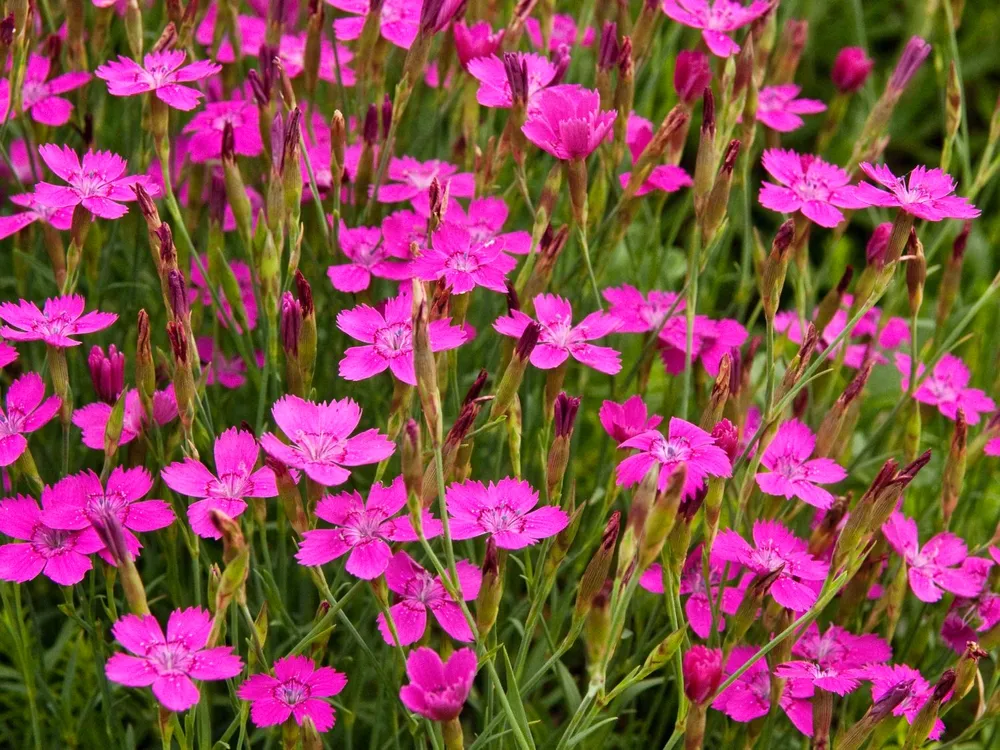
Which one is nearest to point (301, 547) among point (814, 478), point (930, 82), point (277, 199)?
point (277, 199)

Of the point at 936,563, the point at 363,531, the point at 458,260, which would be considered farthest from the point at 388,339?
the point at 936,563

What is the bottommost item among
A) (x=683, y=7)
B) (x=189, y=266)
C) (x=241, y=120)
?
(x=189, y=266)

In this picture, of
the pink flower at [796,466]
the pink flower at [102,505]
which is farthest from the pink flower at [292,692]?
the pink flower at [796,466]

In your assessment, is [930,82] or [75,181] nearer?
[75,181]

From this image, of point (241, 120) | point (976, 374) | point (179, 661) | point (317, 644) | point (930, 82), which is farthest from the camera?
point (930, 82)

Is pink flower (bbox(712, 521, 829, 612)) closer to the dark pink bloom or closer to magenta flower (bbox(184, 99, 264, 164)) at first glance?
magenta flower (bbox(184, 99, 264, 164))

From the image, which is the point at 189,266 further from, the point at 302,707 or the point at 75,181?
the point at 302,707
